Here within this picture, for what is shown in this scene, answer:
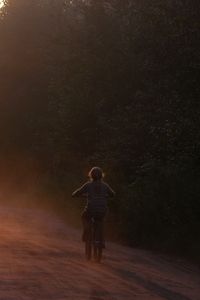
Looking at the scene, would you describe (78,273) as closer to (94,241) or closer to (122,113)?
(94,241)

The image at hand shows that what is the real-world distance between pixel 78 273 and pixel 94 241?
8.52 ft

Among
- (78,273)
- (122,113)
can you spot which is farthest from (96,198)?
(122,113)

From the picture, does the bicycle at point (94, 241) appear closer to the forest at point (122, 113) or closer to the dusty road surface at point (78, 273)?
the dusty road surface at point (78, 273)

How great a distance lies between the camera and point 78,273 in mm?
13664

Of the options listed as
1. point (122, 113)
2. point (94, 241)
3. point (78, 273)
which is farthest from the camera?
point (122, 113)

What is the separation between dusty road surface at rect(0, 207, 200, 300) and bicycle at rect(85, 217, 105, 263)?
20 cm

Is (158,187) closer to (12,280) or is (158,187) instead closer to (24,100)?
(12,280)

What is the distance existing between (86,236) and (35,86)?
1334 inches

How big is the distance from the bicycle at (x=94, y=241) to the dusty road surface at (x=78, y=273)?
0.20m

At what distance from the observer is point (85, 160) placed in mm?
32500

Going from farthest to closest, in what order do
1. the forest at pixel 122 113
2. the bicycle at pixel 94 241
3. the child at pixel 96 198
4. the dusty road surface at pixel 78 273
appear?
1. the forest at pixel 122 113
2. the child at pixel 96 198
3. the bicycle at pixel 94 241
4. the dusty road surface at pixel 78 273

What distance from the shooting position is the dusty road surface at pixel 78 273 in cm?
1162

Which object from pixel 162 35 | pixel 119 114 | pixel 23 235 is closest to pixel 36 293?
pixel 23 235

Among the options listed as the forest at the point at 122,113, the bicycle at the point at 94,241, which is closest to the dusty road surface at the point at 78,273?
the bicycle at the point at 94,241
